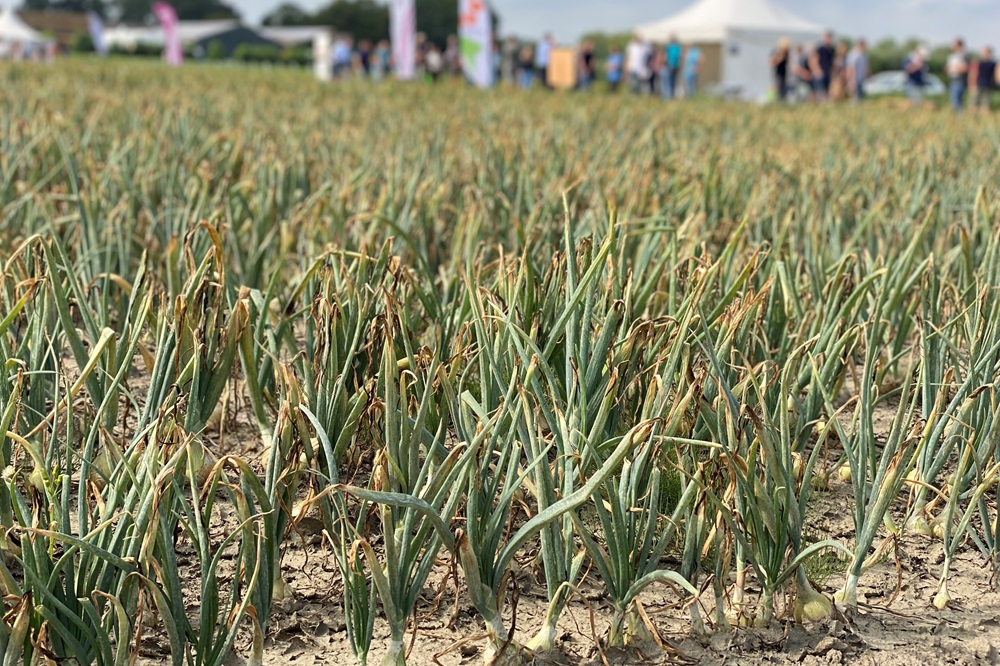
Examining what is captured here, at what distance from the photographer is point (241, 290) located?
188cm

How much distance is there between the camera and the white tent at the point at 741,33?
77.4ft

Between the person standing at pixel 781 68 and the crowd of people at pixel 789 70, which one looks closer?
the crowd of people at pixel 789 70

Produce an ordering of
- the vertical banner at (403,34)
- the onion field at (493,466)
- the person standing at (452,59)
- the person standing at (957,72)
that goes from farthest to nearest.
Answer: the person standing at (452,59) → the vertical banner at (403,34) → the person standing at (957,72) → the onion field at (493,466)

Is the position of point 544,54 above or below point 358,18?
below

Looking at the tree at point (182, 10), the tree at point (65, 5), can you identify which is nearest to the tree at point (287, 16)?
the tree at point (182, 10)

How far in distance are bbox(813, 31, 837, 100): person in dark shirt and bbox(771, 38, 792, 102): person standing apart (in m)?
0.55

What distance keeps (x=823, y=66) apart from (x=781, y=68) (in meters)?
0.64

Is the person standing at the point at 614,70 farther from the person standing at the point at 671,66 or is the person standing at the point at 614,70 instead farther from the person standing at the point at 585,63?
the person standing at the point at 671,66

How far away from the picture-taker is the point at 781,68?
14.7 metres

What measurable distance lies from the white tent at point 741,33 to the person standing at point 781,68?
8306 millimetres

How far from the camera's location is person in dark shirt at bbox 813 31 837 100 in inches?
559

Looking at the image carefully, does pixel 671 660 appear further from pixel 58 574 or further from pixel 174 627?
pixel 58 574

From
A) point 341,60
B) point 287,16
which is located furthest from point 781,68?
point 287,16

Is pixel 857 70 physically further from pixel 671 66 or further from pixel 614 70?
pixel 614 70
